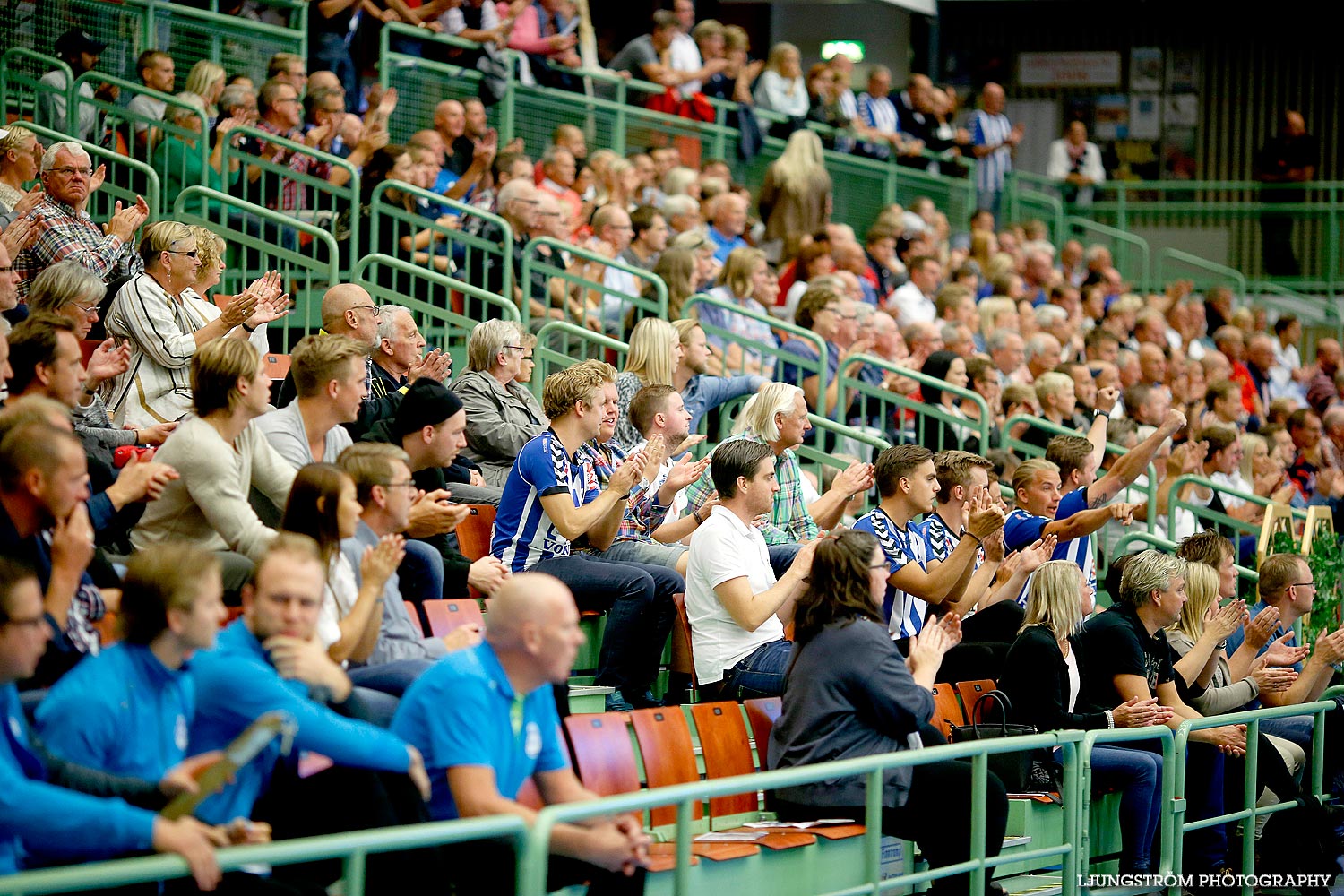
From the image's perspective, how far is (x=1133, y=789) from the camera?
20.2 feet

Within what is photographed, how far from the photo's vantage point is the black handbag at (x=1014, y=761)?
5793mm

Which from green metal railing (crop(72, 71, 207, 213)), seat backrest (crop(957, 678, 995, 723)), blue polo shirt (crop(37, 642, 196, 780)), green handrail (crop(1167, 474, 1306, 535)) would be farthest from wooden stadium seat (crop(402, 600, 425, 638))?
green handrail (crop(1167, 474, 1306, 535))

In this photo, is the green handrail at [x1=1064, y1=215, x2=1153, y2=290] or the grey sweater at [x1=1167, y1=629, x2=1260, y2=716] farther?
Result: the green handrail at [x1=1064, y1=215, x2=1153, y2=290]

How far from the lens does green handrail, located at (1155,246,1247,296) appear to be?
17984 millimetres

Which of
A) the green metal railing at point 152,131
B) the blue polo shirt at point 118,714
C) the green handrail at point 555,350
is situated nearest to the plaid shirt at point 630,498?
the green handrail at point 555,350

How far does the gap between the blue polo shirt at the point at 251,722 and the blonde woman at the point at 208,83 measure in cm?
654

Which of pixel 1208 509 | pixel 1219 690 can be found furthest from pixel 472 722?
pixel 1208 509

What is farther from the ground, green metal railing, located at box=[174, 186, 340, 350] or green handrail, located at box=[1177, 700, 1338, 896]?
green metal railing, located at box=[174, 186, 340, 350]

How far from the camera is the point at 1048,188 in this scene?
18312 mm

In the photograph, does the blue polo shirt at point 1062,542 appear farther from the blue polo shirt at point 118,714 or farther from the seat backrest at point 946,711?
the blue polo shirt at point 118,714

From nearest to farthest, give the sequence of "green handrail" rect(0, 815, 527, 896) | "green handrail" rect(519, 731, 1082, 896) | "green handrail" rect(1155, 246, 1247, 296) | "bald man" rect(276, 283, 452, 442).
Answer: "green handrail" rect(0, 815, 527, 896), "green handrail" rect(519, 731, 1082, 896), "bald man" rect(276, 283, 452, 442), "green handrail" rect(1155, 246, 1247, 296)

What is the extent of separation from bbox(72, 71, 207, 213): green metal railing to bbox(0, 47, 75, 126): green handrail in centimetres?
6

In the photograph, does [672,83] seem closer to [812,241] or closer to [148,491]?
[812,241]

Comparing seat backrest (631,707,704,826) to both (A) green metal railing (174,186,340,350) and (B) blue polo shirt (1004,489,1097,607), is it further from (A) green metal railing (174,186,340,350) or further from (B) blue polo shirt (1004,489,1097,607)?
(A) green metal railing (174,186,340,350)
